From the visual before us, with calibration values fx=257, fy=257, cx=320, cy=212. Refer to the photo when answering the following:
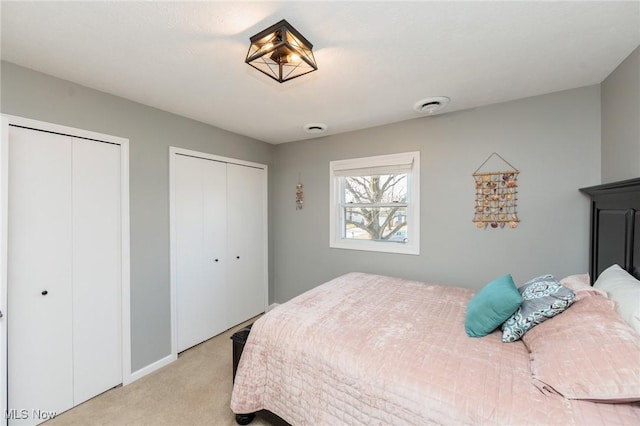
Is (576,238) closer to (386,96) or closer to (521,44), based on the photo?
(521,44)

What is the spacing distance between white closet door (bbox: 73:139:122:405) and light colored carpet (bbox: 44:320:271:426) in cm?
17

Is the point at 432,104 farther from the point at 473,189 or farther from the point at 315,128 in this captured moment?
the point at 315,128

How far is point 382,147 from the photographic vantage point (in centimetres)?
299

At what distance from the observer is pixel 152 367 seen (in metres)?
2.40

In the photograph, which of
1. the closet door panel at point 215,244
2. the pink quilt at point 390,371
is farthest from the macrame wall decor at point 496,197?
the closet door panel at point 215,244

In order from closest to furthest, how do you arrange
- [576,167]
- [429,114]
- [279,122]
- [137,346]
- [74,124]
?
[74,124], [576,167], [137,346], [429,114], [279,122]

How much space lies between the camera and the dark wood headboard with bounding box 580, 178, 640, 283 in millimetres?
1490

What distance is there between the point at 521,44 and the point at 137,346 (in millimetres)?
3685

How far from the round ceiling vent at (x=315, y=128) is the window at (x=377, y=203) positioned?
46 cm

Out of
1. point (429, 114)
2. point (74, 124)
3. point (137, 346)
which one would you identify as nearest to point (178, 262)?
point (137, 346)

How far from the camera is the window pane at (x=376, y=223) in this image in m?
3.01

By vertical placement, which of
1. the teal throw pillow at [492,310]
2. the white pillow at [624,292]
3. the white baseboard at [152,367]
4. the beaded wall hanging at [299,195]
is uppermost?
the beaded wall hanging at [299,195]

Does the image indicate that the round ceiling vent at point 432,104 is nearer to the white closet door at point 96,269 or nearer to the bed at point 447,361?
the bed at point 447,361

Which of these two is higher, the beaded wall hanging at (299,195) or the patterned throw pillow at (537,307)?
the beaded wall hanging at (299,195)
